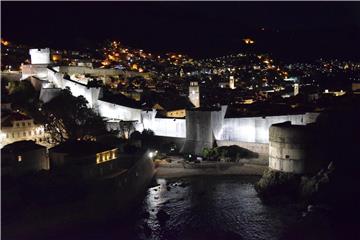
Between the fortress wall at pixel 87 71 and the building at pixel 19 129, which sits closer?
the building at pixel 19 129

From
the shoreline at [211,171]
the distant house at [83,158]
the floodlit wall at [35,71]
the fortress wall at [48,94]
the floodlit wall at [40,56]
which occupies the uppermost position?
the floodlit wall at [40,56]

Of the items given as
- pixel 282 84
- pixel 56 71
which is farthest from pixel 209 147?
pixel 282 84

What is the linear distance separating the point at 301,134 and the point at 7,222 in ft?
36.4

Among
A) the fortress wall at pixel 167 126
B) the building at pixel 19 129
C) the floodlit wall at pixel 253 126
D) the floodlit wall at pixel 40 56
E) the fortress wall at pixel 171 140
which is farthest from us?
the floodlit wall at pixel 40 56

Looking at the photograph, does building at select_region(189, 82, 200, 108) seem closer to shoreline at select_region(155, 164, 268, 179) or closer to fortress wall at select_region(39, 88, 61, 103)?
fortress wall at select_region(39, 88, 61, 103)

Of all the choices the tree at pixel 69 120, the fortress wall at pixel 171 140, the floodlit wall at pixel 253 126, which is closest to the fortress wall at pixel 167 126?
the fortress wall at pixel 171 140

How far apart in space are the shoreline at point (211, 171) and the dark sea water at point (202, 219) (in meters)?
1.45

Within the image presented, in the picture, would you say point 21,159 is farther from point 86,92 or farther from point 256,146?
point 86,92

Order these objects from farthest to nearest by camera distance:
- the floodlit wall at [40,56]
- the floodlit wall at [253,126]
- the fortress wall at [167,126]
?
Answer: the floodlit wall at [40,56] → the fortress wall at [167,126] → the floodlit wall at [253,126]

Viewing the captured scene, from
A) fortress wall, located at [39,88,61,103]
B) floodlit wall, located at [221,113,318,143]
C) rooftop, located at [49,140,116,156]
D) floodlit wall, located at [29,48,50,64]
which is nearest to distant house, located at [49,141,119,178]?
rooftop, located at [49,140,116,156]

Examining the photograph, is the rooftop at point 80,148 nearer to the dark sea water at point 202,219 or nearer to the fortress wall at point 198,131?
the dark sea water at point 202,219

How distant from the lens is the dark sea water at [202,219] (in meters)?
14.2

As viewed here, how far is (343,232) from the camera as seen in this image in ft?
47.2

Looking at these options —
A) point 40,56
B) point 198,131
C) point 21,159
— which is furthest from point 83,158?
point 40,56
